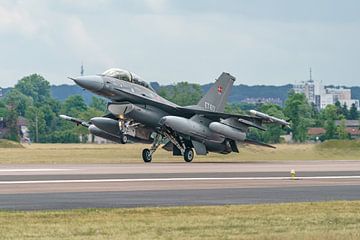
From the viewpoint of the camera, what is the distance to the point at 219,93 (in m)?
51.7

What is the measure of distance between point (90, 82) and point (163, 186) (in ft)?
55.1

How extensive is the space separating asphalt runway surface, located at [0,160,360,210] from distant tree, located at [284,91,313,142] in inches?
3178

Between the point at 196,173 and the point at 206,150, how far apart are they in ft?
47.5

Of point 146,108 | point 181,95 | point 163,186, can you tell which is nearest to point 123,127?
point 146,108

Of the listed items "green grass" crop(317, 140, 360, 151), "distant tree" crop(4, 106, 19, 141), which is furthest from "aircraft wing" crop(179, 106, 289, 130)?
"distant tree" crop(4, 106, 19, 141)

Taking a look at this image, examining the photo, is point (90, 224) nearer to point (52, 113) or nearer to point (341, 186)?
point (341, 186)

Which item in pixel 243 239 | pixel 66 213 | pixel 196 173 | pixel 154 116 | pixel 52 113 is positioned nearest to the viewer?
pixel 243 239

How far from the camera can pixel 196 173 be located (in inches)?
1374

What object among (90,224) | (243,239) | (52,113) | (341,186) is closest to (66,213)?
(90,224)

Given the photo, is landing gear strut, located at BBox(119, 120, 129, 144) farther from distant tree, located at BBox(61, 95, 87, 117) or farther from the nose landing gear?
distant tree, located at BBox(61, 95, 87, 117)

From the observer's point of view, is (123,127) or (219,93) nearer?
(123,127)

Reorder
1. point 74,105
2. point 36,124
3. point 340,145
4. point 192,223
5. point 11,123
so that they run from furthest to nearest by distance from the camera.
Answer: point 74,105
point 36,124
point 11,123
point 340,145
point 192,223

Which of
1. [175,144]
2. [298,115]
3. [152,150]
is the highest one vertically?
[298,115]

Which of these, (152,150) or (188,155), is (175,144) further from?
(152,150)
